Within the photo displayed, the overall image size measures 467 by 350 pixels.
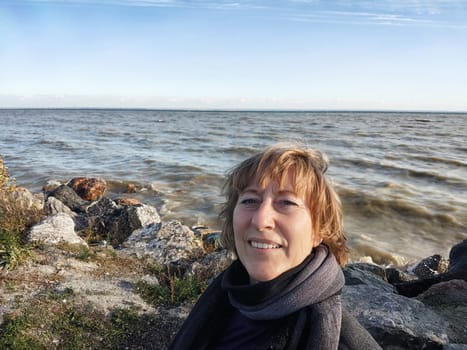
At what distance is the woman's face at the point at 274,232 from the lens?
2158mm

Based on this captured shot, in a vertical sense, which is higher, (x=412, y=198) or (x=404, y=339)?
(x=404, y=339)

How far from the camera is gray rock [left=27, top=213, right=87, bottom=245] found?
6.02m

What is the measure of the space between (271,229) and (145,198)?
516 inches

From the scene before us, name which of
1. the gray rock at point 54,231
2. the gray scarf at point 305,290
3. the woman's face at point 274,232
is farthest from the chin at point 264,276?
the gray rock at point 54,231

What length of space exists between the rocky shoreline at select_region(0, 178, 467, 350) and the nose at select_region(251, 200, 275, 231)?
238 centimetres

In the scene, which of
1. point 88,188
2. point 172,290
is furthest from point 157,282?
point 88,188

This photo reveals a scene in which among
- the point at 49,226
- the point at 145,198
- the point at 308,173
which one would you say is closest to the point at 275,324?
the point at 308,173

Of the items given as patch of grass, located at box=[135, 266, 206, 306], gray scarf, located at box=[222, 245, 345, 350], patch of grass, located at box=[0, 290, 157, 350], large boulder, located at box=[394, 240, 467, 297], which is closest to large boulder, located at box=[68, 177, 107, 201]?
patch of grass, located at box=[135, 266, 206, 306]

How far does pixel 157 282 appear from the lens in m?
5.31

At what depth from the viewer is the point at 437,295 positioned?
521cm

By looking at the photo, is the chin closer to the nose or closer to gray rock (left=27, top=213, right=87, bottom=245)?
the nose

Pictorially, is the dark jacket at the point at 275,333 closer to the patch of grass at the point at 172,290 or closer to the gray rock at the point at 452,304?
the patch of grass at the point at 172,290

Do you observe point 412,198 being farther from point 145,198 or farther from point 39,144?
point 39,144

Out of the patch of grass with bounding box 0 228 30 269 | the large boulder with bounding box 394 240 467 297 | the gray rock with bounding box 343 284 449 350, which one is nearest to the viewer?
the gray rock with bounding box 343 284 449 350
